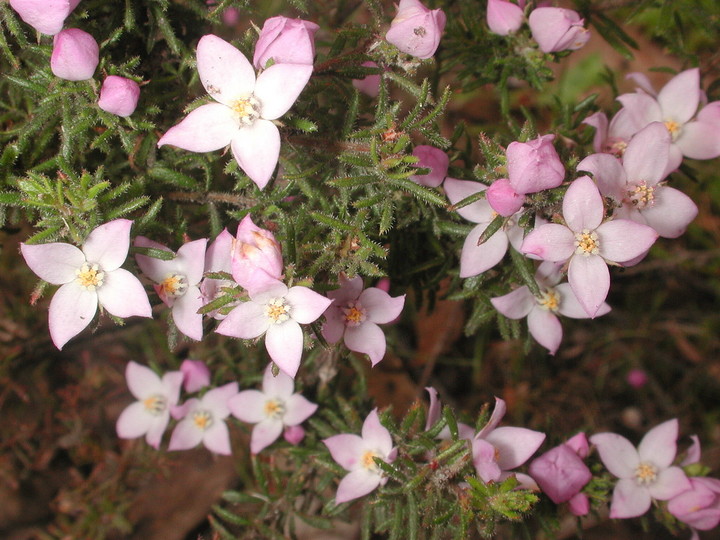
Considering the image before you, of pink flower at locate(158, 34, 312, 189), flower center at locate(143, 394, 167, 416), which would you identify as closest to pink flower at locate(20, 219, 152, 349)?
pink flower at locate(158, 34, 312, 189)

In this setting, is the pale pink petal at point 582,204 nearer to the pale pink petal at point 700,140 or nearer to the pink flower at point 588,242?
the pink flower at point 588,242

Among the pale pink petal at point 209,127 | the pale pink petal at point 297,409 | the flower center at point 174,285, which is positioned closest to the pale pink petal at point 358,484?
the pale pink petal at point 297,409

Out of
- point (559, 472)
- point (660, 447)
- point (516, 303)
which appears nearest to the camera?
point (559, 472)

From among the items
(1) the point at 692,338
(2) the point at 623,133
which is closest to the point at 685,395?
(1) the point at 692,338

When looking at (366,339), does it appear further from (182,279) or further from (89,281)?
(89,281)

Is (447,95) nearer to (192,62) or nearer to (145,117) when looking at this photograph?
(192,62)

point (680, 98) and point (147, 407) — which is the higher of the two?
point (680, 98)

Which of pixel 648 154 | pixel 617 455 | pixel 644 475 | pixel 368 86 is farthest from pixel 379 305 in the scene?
pixel 644 475
